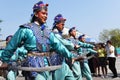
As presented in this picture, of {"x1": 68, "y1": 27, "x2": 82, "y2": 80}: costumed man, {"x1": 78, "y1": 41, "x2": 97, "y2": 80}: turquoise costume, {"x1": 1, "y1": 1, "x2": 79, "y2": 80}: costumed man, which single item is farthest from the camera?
{"x1": 78, "y1": 41, "x2": 97, "y2": 80}: turquoise costume

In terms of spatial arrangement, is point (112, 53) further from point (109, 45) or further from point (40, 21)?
point (40, 21)

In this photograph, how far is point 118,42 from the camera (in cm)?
11456

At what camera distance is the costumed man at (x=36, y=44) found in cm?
675

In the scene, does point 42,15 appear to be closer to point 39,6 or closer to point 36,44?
point 39,6

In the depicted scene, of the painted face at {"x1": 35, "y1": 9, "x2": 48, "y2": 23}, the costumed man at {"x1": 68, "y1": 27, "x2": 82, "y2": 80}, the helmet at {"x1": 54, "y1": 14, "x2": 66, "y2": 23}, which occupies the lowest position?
the costumed man at {"x1": 68, "y1": 27, "x2": 82, "y2": 80}

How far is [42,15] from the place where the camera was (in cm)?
687

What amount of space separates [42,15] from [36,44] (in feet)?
1.55

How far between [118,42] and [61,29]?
4188 inches

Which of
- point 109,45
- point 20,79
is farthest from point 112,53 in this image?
point 20,79

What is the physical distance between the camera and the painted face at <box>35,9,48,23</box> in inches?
270

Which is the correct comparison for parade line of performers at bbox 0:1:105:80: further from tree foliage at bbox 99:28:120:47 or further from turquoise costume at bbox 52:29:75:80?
tree foliage at bbox 99:28:120:47

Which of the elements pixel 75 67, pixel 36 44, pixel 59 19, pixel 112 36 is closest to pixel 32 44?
pixel 36 44

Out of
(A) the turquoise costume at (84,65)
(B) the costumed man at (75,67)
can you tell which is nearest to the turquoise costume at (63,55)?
(B) the costumed man at (75,67)

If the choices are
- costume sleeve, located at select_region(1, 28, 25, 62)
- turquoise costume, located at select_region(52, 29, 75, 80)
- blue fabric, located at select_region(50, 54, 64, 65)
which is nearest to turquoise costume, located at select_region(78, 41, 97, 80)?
turquoise costume, located at select_region(52, 29, 75, 80)
